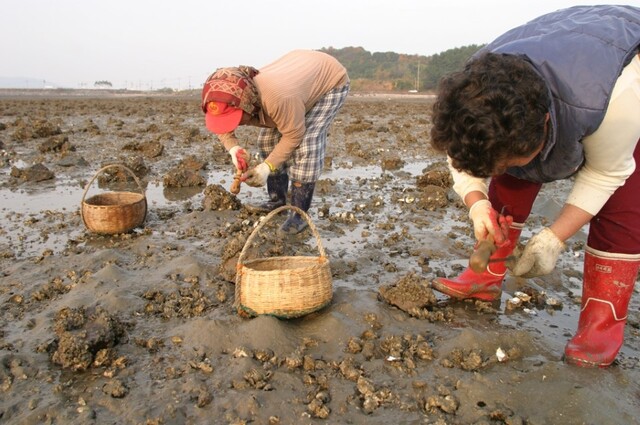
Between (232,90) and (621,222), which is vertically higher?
(232,90)

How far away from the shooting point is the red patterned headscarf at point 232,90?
3.74 meters

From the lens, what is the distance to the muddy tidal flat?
2.37m

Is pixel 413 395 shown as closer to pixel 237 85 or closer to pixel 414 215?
pixel 237 85

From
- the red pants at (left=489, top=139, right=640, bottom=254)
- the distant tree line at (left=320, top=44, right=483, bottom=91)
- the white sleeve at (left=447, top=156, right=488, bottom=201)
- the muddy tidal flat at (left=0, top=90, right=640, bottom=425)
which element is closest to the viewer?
the muddy tidal flat at (left=0, top=90, right=640, bottom=425)

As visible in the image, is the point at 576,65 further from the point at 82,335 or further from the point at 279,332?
the point at 82,335

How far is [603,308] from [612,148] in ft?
3.00

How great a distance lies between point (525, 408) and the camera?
2359mm

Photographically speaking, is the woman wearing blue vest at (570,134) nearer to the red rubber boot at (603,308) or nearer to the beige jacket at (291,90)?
the red rubber boot at (603,308)

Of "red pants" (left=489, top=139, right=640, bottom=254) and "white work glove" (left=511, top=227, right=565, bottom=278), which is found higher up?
"red pants" (left=489, top=139, right=640, bottom=254)

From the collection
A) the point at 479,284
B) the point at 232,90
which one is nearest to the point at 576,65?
the point at 479,284

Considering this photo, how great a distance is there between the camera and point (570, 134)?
2.23 meters

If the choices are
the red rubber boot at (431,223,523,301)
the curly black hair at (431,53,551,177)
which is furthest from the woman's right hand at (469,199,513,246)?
the red rubber boot at (431,223,523,301)

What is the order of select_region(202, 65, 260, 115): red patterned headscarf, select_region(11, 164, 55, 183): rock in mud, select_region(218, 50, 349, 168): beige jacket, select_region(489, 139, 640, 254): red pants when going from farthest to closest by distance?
select_region(11, 164, 55, 183): rock in mud → select_region(218, 50, 349, 168): beige jacket → select_region(202, 65, 260, 115): red patterned headscarf → select_region(489, 139, 640, 254): red pants

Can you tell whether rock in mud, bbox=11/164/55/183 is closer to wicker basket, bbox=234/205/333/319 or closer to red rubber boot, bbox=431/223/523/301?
wicker basket, bbox=234/205/333/319
